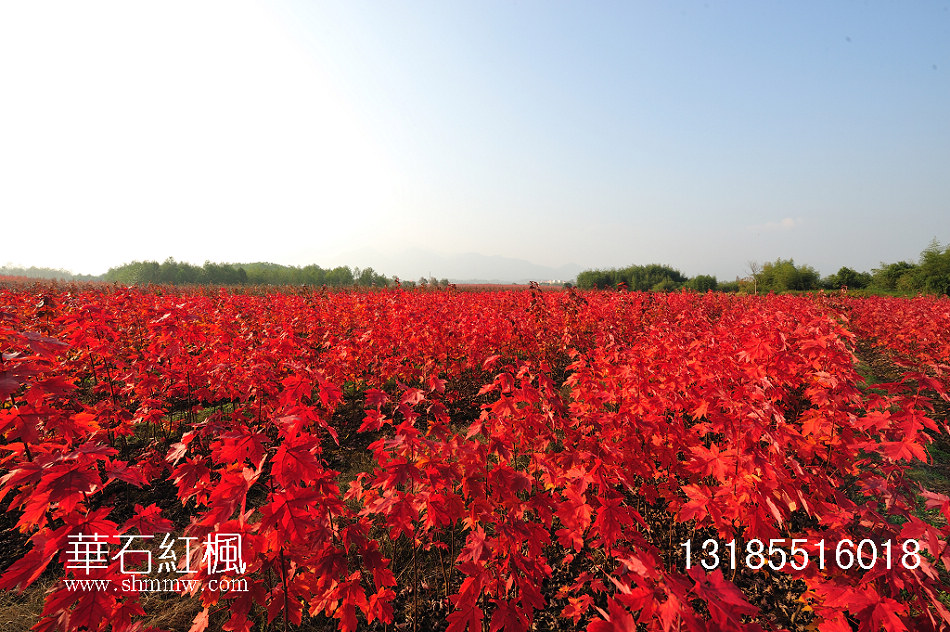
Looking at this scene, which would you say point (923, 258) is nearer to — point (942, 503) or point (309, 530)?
point (942, 503)

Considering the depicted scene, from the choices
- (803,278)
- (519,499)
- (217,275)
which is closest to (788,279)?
(803,278)

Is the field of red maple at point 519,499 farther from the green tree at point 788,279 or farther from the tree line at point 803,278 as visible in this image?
the green tree at point 788,279

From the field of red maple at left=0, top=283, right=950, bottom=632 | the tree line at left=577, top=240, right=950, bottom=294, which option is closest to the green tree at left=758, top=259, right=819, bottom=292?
the tree line at left=577, top=240, right=950, bottom=294

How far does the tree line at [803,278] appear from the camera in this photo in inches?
1518

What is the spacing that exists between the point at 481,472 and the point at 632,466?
180 centimetres

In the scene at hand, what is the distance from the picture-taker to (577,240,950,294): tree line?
38.6 metres

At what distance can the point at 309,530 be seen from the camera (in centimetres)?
237

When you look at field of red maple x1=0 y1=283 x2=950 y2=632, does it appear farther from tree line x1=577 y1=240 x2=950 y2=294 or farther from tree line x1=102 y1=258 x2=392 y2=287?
tree line x1=102 y1=258 x2=392 y2=287

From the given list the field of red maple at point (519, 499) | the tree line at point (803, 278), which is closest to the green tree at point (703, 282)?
the tree line at point (803, 278)

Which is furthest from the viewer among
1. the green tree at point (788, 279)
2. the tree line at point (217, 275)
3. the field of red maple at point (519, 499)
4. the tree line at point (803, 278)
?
the tree line at point (217, 275)

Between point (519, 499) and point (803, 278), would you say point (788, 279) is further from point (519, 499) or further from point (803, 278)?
point (519, 499)

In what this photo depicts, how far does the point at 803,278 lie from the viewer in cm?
5041

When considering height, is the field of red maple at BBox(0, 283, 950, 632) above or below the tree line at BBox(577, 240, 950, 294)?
below

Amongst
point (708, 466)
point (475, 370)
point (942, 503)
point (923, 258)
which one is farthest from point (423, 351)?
point (923, 258)
